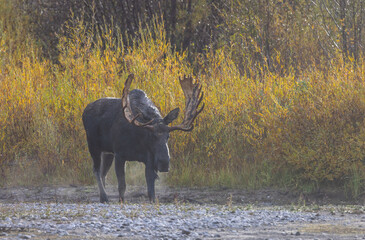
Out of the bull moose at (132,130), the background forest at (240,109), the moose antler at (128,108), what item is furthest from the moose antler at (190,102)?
the background forest at (240,109)

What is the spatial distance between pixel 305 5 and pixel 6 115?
32.1 ft

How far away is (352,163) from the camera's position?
12.5 meters

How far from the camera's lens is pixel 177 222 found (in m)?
8.65

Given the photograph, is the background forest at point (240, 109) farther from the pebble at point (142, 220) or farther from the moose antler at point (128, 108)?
the pebble at point (142, 220)

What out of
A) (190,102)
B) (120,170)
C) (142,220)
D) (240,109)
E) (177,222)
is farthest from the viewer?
(240,109)

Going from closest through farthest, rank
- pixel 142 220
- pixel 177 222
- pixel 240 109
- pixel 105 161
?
pixel 177 222
pixel 142 220
pixel 105 161
pixel 240 109

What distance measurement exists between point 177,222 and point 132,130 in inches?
133

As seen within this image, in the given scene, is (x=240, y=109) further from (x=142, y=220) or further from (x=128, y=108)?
(x=142, y=220)

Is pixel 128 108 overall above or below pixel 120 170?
above

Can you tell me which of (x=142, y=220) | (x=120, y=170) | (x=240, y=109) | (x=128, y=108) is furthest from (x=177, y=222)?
(x=240, y=109)

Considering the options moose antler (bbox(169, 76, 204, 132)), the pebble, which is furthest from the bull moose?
the pebble

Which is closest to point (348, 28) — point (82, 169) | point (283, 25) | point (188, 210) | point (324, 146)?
point (283, 25)

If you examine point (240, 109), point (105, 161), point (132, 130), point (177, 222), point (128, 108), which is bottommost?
point (177, 222)

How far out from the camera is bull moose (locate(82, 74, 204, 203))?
446 inches
